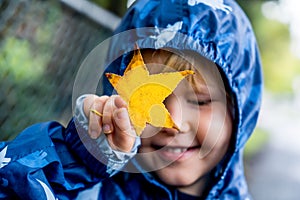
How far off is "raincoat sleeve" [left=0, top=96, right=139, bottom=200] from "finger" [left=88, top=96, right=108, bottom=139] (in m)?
0.03

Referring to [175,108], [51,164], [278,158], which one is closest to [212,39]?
[175,108]

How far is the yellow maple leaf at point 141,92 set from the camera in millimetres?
887

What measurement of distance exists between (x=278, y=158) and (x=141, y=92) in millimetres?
3459

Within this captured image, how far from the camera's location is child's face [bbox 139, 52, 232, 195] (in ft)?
3.67

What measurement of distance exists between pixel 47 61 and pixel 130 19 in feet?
1.51

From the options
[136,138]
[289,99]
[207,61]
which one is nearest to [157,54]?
[207,61]

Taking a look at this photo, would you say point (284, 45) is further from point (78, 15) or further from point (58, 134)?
point (58, 134)

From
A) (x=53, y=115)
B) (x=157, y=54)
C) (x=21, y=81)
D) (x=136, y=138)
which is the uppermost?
(x=157, y=54)

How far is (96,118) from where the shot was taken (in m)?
0.95

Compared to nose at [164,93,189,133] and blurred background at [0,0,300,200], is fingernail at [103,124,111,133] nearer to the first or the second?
nose at [164,93,189,133]

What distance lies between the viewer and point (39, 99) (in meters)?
1.65

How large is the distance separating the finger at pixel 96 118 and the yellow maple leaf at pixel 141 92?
2.1 inches

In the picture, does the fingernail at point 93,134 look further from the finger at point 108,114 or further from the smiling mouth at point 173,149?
the smiling mouth at point 173,149

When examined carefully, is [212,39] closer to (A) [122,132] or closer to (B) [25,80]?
(A) [122,132]
